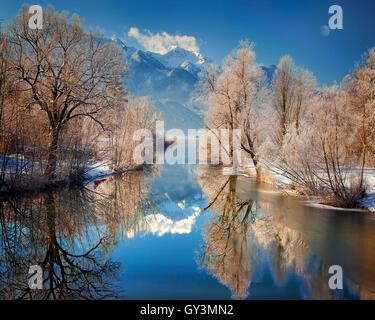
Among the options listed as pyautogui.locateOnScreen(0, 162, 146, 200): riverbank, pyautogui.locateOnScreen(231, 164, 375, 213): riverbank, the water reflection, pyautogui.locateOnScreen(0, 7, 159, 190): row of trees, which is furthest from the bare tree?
pyautogui.locateOnScreen(231, 164, 375, 213): riverbank

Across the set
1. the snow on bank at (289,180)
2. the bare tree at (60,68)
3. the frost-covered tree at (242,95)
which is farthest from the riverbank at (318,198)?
the bare tree at (60,68)

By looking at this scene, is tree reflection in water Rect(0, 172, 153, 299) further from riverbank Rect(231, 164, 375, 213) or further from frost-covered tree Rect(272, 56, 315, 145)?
frost-covered tree Rect(272, 56, 315, 145)

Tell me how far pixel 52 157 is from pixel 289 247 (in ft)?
38.0

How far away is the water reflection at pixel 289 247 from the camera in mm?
4910

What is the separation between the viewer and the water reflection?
4910 mm

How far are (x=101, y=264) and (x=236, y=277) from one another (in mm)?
2808

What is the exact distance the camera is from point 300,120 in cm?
1742

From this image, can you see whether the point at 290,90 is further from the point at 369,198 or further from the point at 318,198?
the point at 369,198

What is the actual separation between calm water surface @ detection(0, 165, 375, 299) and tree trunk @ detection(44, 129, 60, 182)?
65.8 inches

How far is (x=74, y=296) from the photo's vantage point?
172 inches

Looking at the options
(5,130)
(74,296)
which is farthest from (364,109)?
(5,130)

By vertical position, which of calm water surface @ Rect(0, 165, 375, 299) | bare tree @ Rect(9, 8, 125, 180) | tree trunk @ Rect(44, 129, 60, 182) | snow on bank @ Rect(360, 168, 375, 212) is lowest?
calm water surface @ Rect(0, 165, 375, 299)

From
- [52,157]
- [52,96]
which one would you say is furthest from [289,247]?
[52,96]
